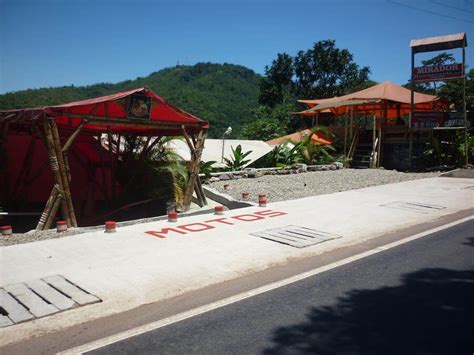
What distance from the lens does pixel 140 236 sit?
22.8 feet

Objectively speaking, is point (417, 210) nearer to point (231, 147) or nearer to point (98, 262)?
point (98, 262)

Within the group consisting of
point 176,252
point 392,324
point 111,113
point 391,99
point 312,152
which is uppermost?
point 391,99

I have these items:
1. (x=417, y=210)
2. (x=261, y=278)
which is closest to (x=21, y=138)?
(x=261, y=278)

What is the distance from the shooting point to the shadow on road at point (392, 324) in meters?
3.34

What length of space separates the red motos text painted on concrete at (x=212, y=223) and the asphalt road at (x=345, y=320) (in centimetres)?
300

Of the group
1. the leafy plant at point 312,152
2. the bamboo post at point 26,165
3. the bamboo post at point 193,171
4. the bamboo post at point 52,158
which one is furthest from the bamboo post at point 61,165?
the leafy plant at point 312,152

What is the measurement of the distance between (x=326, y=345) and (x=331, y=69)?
40.0 metres

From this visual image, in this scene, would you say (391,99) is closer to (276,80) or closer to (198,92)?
(276,80)

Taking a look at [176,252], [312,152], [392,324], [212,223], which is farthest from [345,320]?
[312,152]

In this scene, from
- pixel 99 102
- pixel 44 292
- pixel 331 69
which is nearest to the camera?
pixel 44 292

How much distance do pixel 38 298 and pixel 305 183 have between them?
10.7m

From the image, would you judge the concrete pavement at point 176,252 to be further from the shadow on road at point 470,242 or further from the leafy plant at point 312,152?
the leafy plant at point 312,152

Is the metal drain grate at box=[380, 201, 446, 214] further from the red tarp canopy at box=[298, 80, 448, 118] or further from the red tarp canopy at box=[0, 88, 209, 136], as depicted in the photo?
the red tarp canopy at box=[298, 80, 448, 118]

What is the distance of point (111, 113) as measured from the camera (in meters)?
10.6
